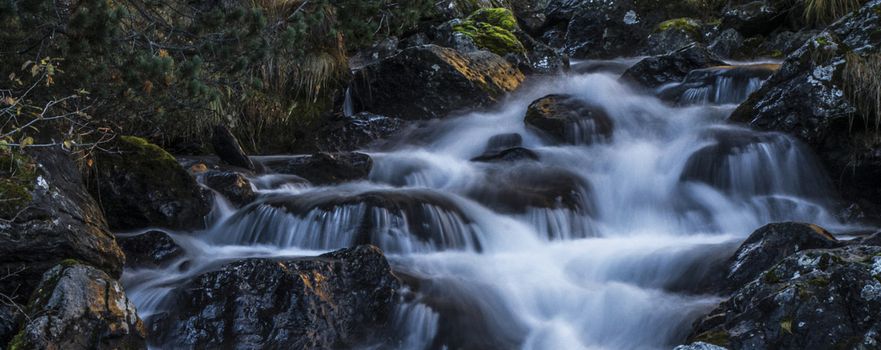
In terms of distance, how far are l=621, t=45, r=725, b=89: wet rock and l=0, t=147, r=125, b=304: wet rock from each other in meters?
8.78

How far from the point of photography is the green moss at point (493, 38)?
44.5 feet

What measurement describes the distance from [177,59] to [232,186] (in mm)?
1415

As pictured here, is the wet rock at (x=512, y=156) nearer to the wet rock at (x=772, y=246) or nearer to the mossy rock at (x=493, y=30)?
the wet rock at (x=772, y=246)

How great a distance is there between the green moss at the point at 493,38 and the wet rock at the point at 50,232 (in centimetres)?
873

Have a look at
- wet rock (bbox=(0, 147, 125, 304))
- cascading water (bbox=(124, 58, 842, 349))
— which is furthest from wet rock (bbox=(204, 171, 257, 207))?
wet rock (bbox=(0, 147, 125, 304))

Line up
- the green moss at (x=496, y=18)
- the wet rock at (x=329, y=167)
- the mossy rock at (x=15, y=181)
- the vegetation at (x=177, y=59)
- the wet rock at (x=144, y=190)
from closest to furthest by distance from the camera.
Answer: the mossy rock at (x=15, y=181) < the vegetation at (x=177, y=59) < the wet rock at (x=144, y=190) < the wet rock at (x=329, y=167) < the green moss at (x=496, y=18)

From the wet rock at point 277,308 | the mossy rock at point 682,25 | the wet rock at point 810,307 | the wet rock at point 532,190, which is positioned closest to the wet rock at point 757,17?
the mossy rock at point 682,25

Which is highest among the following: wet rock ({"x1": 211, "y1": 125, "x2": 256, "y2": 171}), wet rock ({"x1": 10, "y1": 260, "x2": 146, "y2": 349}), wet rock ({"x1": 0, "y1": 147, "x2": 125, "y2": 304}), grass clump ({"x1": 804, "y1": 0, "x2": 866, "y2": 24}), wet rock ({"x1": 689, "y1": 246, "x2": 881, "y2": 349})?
grass clump ({"x1": 804, "y1": 0, "x2": 866, "y2": 24})

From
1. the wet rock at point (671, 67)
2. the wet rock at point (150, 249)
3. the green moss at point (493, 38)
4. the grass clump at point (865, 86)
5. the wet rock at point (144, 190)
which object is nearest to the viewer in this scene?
the wet rock at point (150, 249)

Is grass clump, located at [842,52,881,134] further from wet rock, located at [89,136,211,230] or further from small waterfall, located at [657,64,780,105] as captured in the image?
wet rock, located at [89,136,211,230]

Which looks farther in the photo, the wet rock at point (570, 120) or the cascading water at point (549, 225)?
the wet rock at point (570, 120)

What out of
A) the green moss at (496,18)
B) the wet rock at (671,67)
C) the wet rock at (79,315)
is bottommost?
the wet rock at (79,315)

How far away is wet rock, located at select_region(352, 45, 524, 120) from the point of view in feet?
38.8

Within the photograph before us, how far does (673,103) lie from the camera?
11.3m
